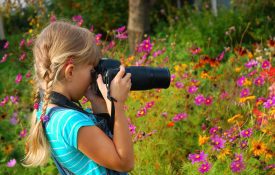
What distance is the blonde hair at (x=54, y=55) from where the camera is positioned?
1.66 m

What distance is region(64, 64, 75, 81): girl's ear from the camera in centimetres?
165

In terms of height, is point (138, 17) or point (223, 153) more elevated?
point (138, 17)

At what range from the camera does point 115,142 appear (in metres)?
1.64

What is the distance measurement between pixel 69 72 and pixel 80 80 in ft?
0.15

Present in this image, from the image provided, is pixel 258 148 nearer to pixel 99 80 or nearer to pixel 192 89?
pixel 192 89

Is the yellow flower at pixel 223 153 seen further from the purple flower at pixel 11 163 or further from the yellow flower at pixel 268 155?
the purple flower at pixel 11 163

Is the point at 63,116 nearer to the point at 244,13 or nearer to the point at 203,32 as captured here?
the point at 203,32

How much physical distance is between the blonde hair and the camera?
36 mm

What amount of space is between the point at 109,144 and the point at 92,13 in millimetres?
6869

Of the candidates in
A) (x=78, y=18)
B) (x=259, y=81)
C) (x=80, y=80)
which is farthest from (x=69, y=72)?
(x=78, y=18)

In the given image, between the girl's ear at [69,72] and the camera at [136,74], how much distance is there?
69 mm

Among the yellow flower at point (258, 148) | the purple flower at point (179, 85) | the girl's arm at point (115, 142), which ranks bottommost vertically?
the yellow flower at point (258, 148)

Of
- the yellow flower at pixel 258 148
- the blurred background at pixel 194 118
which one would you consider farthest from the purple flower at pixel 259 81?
the yellow flower at pixel 258 148

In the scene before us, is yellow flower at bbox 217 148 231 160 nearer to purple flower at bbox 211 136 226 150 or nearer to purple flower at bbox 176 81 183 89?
purple flower at bbox 211 136 226 150
